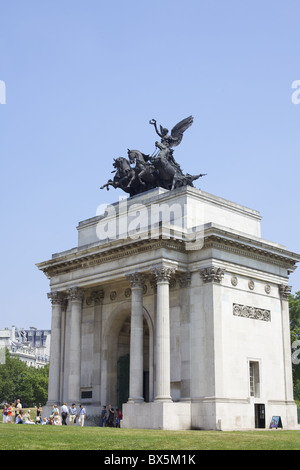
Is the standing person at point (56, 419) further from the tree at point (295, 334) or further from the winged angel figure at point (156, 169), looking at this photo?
the tree at point (295, 334)

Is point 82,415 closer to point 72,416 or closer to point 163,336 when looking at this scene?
point 72,416

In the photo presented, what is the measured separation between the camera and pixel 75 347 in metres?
42.4

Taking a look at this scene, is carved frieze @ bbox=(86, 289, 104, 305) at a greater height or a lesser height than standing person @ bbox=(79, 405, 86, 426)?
greater

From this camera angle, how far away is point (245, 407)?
121ft

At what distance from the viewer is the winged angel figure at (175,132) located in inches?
1781

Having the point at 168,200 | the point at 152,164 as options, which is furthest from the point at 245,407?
the point at 152,164

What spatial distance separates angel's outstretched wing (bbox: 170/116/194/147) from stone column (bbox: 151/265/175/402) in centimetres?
1248

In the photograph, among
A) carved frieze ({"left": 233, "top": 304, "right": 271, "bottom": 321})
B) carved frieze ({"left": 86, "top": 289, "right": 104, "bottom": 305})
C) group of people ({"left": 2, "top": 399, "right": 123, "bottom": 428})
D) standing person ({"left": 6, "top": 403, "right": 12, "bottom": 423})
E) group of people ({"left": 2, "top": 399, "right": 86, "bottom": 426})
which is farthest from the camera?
carved frieze ({"left": 86, "top": 289, "right": 104, "bottom": 305})

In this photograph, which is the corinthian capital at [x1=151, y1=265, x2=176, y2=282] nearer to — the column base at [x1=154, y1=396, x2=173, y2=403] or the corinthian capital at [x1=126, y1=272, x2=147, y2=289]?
the corinthian capital at [x1=126, y1=272, x2=147, y2=289]

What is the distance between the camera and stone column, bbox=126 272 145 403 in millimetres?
37250

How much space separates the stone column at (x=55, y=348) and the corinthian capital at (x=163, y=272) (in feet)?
34.9

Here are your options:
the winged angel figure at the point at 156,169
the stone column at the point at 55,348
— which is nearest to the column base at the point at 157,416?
the stone column at the point at 55,348

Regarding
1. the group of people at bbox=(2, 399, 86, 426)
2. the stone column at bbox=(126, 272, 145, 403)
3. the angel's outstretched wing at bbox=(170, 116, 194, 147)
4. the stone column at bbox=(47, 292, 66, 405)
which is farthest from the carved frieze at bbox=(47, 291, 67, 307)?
the angel's outstretched wing at bbox=(170, 116, 194, 147)

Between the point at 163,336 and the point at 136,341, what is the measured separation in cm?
218
